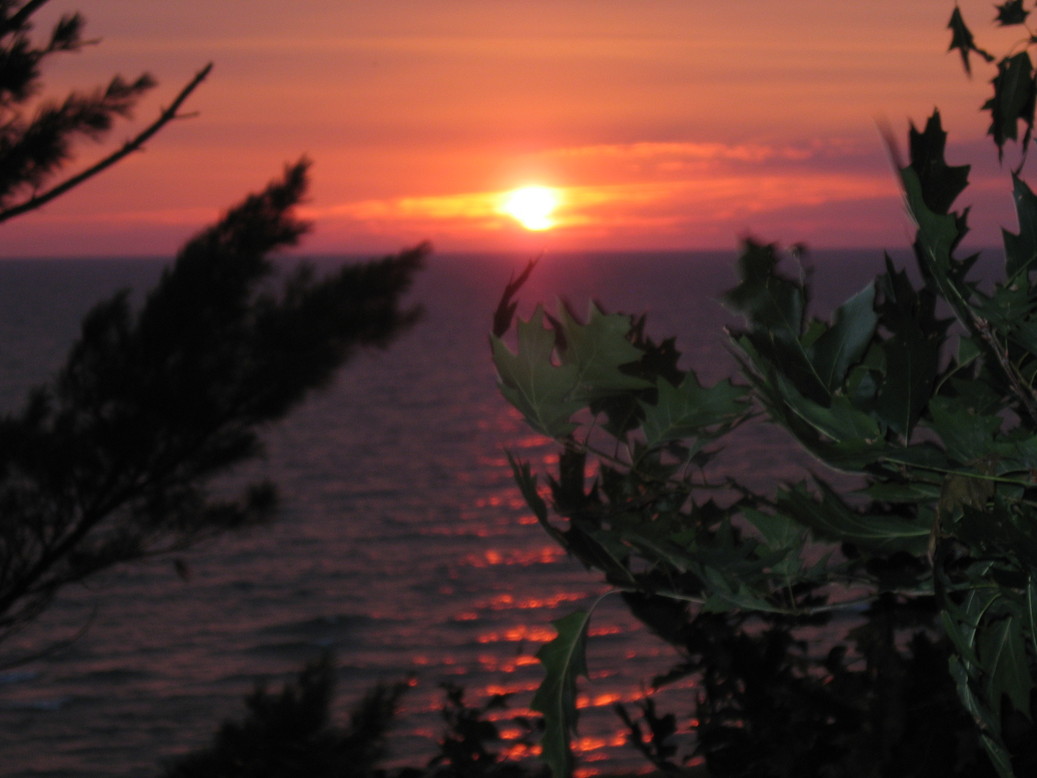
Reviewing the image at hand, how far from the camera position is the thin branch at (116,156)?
4.91 m

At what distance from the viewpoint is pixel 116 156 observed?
4992 millimetres

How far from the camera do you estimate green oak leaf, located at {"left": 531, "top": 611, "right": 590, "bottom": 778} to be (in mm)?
917

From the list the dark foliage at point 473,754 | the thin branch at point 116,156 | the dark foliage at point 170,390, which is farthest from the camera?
the dark foliage at point 170,390

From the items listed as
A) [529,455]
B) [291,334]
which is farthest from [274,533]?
[291,334]

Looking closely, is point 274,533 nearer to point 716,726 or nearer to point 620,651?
point 620,651

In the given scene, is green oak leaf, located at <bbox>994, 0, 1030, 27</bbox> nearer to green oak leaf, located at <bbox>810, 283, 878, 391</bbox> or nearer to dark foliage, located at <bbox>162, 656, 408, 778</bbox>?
green oak leaf, located at <bbox>810, 283, 878, 391</bbox>

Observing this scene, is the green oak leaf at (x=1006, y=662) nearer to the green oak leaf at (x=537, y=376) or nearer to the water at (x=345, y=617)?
the green oak leaf at (x=537, y=376)

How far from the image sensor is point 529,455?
39.8 meters

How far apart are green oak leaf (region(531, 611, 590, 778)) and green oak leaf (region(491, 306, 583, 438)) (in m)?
0.18

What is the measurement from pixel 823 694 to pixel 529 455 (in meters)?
37.9

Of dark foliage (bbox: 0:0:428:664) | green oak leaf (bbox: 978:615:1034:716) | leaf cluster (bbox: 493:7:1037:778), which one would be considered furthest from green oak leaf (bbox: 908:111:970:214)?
dark foliage (bbox: 0:0:428:664)

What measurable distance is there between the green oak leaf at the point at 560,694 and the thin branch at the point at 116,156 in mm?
4437

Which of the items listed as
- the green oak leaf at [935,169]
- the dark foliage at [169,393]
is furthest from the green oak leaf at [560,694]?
the dark foliage at [169,393]

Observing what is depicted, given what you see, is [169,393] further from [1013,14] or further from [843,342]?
[843,342]
